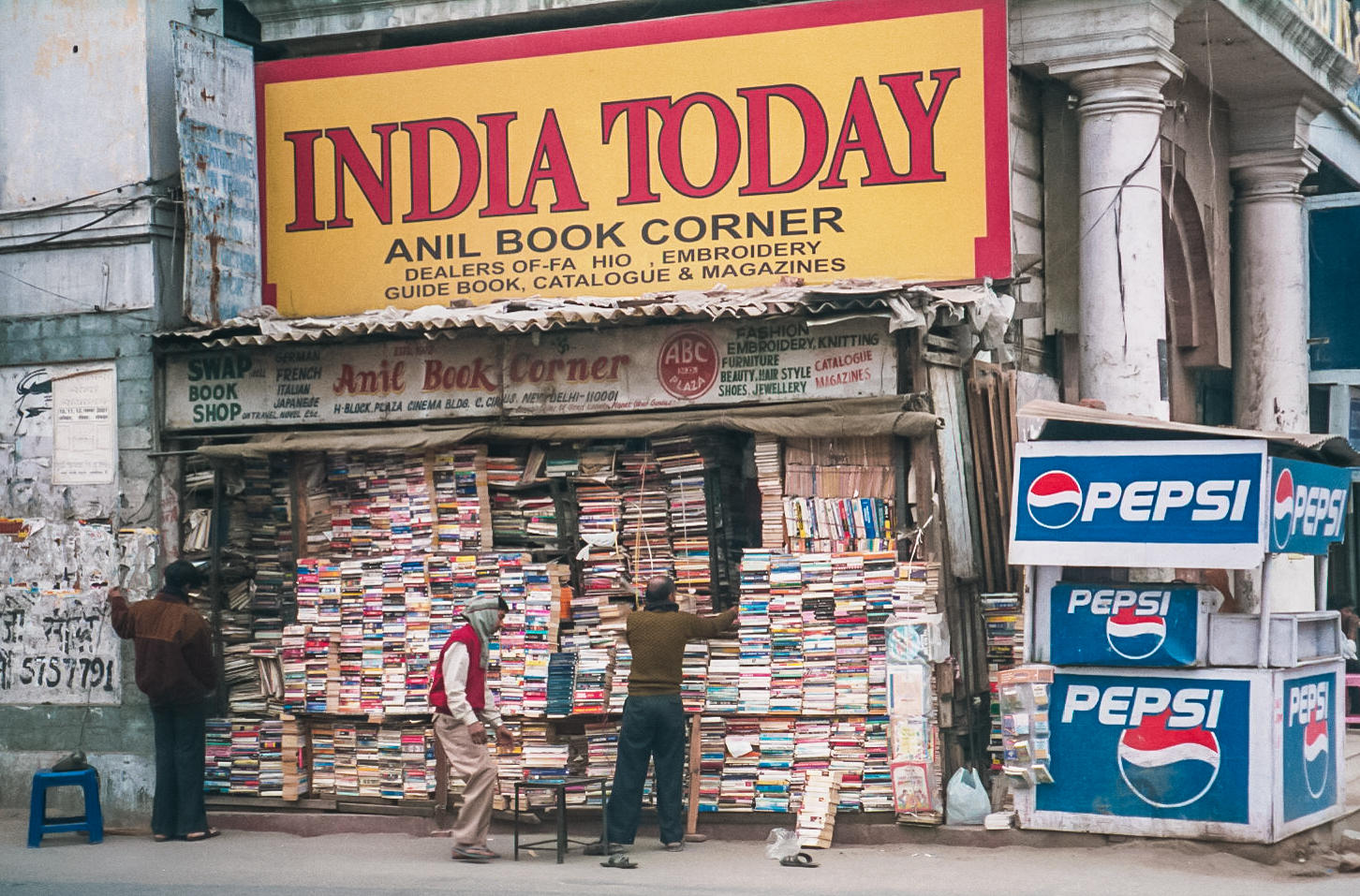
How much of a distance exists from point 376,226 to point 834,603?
5398mm

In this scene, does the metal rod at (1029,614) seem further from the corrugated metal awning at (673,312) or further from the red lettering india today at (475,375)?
the red lettering india today at (475,375)

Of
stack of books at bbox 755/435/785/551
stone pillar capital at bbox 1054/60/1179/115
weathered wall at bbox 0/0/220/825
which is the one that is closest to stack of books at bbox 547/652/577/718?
stack of books at bbox 755/435/785/551

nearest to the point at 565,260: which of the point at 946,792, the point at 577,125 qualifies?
the point at 577,125

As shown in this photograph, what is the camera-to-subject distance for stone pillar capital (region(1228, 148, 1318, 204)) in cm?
1814

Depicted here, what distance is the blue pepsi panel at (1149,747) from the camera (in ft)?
33.7

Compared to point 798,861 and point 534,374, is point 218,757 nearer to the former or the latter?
point 534,374

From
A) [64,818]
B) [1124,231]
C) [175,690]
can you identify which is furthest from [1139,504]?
[64,818]

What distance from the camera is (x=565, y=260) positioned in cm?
1395

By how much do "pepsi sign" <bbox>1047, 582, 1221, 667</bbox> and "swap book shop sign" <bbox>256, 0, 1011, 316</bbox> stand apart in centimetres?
299

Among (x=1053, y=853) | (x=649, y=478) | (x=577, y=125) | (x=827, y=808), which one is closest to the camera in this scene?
(x=1053, y=853)

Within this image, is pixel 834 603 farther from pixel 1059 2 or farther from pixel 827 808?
pixel 1059 2

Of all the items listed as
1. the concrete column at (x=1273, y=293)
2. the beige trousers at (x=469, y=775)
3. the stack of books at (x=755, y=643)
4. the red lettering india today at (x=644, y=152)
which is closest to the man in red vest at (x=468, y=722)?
the beige trousers at (x=469, y=775)

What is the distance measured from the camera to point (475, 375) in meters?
12.9

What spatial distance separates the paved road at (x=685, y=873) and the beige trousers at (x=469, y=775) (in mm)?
232
